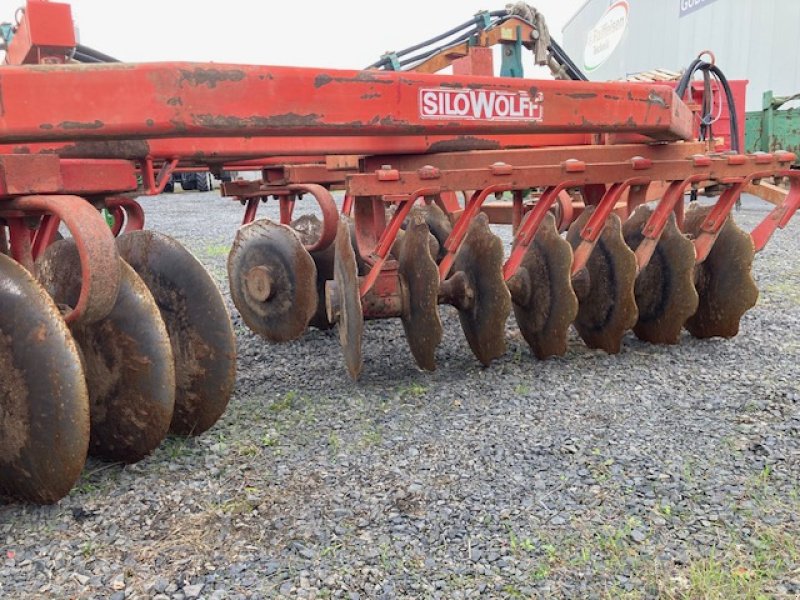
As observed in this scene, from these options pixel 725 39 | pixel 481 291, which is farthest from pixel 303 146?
pixel 725 39

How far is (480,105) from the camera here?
259 cm

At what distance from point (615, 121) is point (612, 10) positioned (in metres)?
21.0

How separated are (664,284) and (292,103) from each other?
6.26 ft

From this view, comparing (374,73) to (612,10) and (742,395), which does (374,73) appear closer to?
(742,395)

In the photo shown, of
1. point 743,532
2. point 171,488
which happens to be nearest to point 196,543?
point 171,488

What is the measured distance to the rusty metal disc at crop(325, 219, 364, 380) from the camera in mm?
2791

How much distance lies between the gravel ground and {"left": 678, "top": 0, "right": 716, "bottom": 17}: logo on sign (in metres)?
16.0

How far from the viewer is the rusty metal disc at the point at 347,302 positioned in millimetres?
2791

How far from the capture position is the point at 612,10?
71.4 ft

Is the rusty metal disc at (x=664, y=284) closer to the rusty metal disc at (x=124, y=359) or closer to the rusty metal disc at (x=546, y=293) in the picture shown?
the rusty metal disc at (x=546, y=293)

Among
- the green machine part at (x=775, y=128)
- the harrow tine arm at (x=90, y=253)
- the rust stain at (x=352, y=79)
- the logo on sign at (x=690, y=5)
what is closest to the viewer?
the harrow tine arm at (x=90, y=253)

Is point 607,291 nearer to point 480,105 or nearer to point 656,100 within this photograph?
point 656,100

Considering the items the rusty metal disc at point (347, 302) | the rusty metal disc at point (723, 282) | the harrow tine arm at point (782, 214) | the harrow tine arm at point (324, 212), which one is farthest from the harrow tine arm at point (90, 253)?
the harrow tine arm at point (782, 214)

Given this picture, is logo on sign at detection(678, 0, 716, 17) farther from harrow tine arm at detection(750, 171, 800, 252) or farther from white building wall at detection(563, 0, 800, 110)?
harrow tine arm at detection(750, 171, 800, 252)
